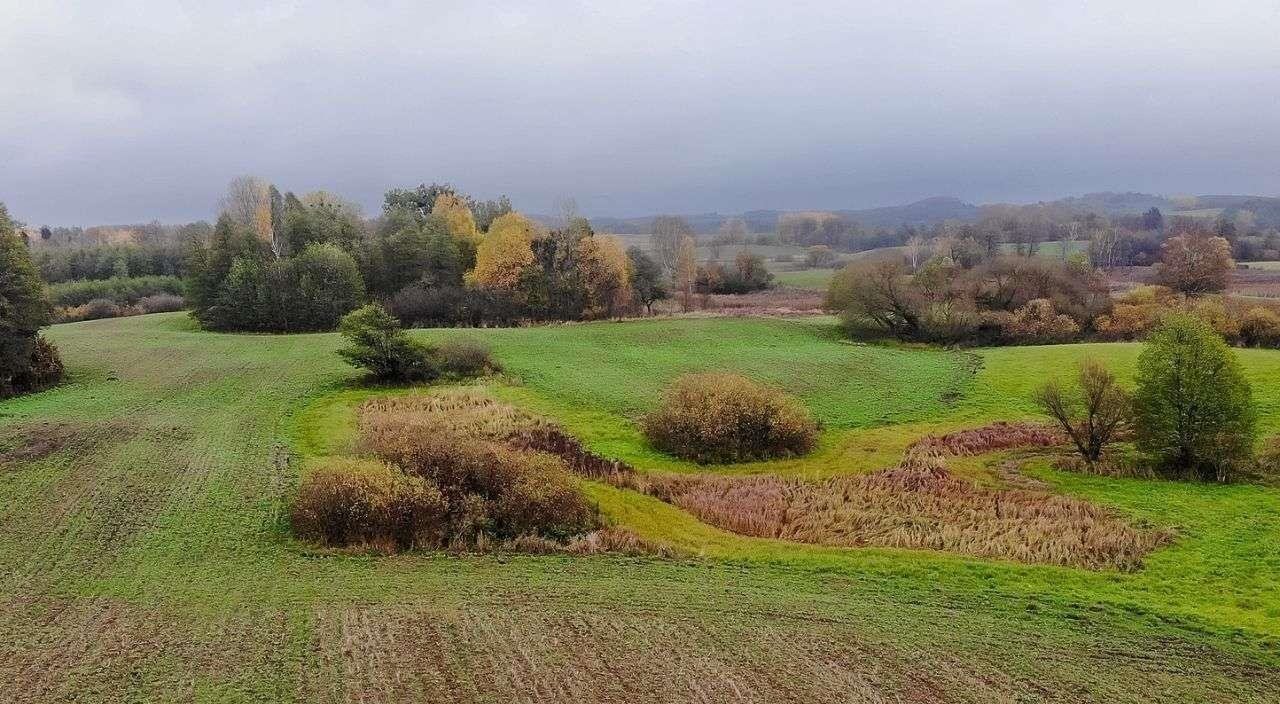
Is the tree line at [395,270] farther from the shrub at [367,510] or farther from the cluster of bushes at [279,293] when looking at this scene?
the shrub at [367,510]


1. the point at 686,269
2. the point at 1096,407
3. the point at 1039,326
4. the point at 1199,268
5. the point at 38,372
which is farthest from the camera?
the point at 686,269

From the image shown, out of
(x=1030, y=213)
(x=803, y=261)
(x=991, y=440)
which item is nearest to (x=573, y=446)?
(x=991, y=440)

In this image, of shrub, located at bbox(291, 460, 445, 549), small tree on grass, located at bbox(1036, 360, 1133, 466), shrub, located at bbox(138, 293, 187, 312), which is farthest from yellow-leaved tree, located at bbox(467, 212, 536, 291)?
shrub, located at bbox(291, 460, 445, 549)

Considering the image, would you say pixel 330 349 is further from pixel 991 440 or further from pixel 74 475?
pixel 991 440

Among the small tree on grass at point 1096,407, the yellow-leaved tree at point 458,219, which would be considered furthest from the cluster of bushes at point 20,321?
the small tree on grass at point 1096,407

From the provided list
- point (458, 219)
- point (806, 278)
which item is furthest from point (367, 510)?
point (806, 278)

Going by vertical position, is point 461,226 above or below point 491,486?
above

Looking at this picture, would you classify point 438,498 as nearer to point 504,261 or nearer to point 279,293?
point 504,261
